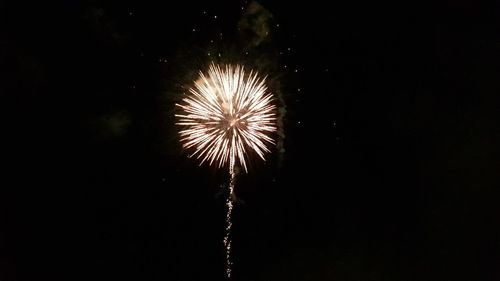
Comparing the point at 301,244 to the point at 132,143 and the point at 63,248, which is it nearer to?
the point at 132,143

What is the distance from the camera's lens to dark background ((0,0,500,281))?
6137 mm

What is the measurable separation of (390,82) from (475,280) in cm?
397

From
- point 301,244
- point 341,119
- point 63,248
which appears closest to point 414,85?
point 341,119

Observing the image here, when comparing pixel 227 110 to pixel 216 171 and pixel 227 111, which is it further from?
pixel 216 171

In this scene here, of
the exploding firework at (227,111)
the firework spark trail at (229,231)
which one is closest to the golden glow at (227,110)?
the exploding firework at (227,111)

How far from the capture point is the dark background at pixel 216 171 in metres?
6.14

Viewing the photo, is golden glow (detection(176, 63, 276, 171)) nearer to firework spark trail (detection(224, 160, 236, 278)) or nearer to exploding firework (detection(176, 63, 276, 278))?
exploding firework (detection(176, 63, 276, 278))

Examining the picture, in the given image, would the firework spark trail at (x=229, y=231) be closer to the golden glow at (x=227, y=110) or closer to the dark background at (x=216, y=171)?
the dark background at (x=216, y=171)

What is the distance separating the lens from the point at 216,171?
7605mm

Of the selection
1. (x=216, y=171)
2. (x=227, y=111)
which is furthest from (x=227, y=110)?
(x=216, y=171)

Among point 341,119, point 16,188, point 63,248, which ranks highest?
point 341,119

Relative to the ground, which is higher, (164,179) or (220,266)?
(164,179)

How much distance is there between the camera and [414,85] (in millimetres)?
7270

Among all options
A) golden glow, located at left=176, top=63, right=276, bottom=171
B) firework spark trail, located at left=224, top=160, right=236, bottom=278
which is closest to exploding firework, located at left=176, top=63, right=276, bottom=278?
golden glow, located at left=176, top=63, right=276, bottom=171
